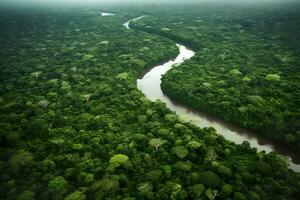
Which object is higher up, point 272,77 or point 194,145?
point 272,77

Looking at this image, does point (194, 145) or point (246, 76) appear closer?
point (194, 145)

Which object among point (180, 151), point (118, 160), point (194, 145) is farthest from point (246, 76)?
point (118, 160)

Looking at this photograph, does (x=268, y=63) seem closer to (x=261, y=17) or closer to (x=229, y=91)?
(x=229, y=91)

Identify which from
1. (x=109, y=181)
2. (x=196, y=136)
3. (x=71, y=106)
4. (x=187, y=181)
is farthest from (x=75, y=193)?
(x=71, y=106)

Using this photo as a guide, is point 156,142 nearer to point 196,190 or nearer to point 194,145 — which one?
point 194,145

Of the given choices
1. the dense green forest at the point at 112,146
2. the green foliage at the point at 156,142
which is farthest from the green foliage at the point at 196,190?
the green foliage at the point at 156,142

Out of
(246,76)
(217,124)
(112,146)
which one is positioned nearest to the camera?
(112,146)
